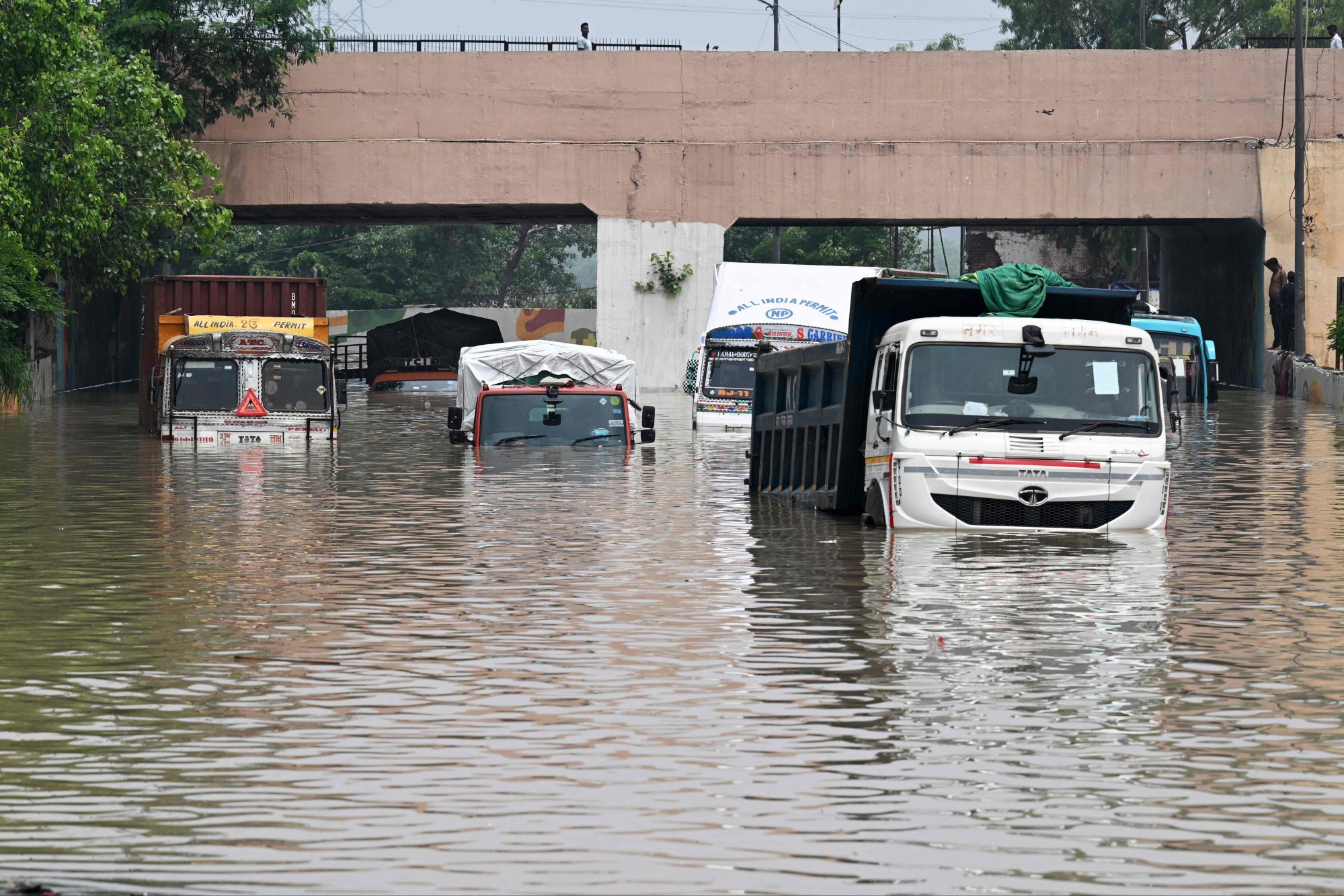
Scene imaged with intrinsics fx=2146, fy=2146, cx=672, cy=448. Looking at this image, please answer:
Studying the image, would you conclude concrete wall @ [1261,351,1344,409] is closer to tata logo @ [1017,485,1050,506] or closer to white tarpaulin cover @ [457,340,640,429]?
white tarpaulin cover @ [457,340,640,429]

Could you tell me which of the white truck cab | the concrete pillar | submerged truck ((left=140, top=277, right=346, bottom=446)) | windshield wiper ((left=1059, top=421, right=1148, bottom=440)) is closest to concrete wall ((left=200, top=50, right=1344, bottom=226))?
the concrete pillar

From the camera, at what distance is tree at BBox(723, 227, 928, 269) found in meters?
93.6

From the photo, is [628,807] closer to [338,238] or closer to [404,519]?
[404,519]

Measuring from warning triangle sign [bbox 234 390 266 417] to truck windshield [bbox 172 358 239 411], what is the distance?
0.12 metres

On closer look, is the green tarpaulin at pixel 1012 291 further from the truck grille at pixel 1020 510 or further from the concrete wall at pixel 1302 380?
the concrete wall at pixel 1302 380

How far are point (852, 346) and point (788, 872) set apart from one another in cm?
1358

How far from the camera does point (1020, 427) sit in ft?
59.2

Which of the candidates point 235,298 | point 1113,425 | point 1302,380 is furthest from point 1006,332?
point 1302,380

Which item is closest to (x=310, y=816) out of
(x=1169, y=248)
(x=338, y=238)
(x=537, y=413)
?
(x=537, y=413)

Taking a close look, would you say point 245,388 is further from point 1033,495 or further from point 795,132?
point 795,132

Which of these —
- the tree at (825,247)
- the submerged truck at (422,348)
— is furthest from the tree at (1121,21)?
the submerged truck at (422,348)

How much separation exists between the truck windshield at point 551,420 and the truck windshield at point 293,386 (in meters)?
3.11

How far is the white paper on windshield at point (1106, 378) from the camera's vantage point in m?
18.5

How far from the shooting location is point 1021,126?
55.2 meters
